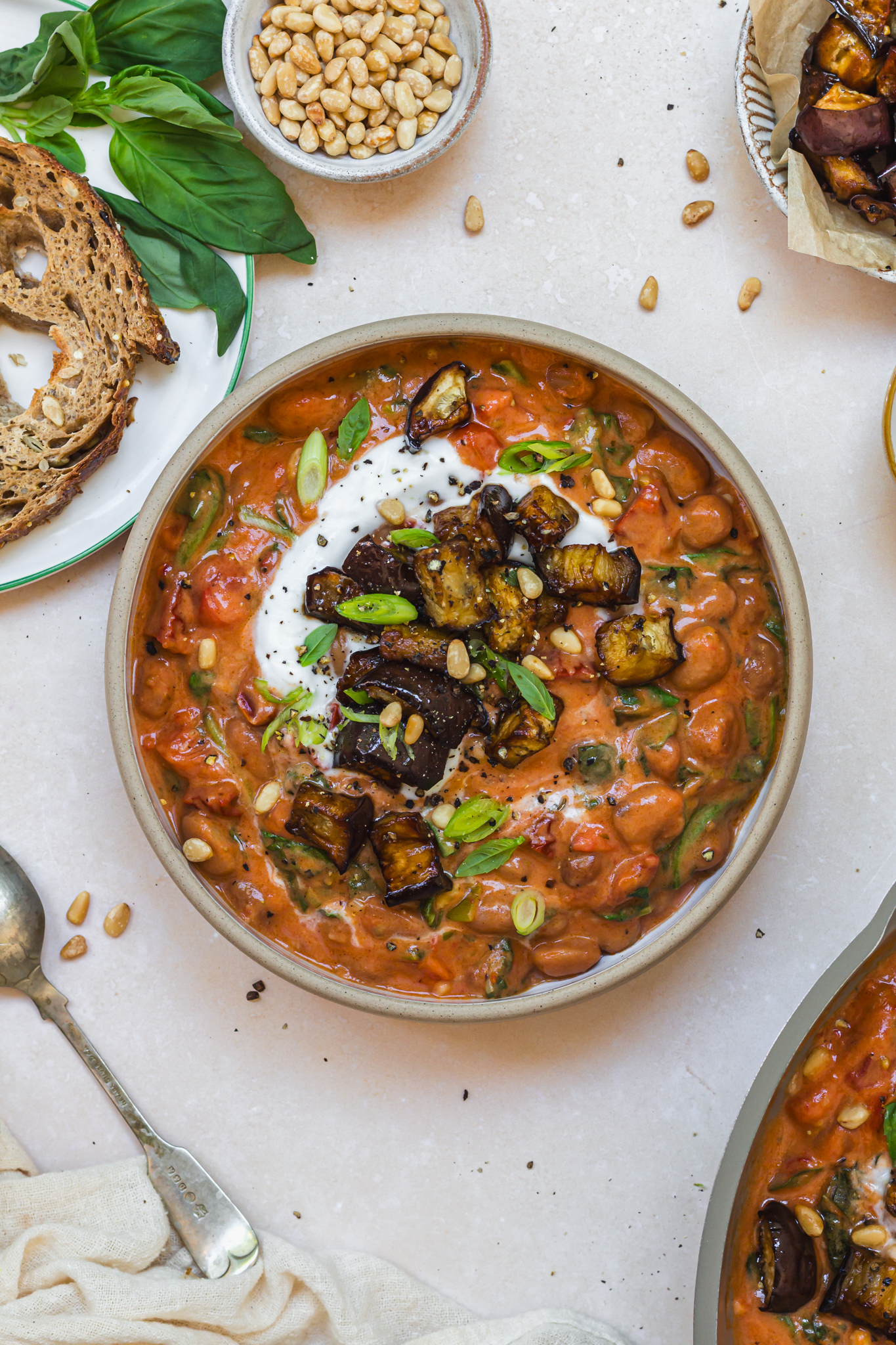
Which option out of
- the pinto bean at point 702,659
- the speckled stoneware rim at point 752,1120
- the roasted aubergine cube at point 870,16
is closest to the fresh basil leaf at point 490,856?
the pinto bean at point 702,659

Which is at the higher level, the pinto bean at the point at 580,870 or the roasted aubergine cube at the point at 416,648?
the roasted aubergine cube at the point at 416,648

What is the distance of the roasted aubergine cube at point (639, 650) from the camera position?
7.18ft

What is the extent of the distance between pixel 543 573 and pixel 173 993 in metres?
1.50

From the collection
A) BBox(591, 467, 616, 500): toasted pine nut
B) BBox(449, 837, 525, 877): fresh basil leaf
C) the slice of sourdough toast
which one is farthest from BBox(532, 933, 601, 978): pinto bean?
the slice of sourdough toast

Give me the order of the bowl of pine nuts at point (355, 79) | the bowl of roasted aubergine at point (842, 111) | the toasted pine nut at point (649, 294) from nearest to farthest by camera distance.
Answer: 1. the bowl of roasted aubergine at point (842, 111)
2. the bowl of pine nuts at point (355, 79)
3. the toasted pine nut at point (649, 294)

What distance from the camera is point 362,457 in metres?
2.37

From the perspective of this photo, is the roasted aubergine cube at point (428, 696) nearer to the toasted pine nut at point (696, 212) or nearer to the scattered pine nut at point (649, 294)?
the scattered pine nut at point (649, 294)

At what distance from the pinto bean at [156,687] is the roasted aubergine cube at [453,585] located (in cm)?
64

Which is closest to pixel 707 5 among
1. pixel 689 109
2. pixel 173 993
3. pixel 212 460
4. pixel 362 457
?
pixel 689 109

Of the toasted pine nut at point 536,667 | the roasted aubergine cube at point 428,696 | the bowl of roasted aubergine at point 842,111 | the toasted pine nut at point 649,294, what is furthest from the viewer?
the toasted pine nut at point 649,294

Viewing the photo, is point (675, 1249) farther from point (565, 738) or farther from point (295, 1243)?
point (565, 738)

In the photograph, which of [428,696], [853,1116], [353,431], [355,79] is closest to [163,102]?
[355,79]

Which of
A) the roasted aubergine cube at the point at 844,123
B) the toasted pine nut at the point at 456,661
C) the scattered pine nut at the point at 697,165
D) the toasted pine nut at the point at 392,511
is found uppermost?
the roasted aubergine cube at the point at 844,123

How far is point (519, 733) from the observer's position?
2.20m
